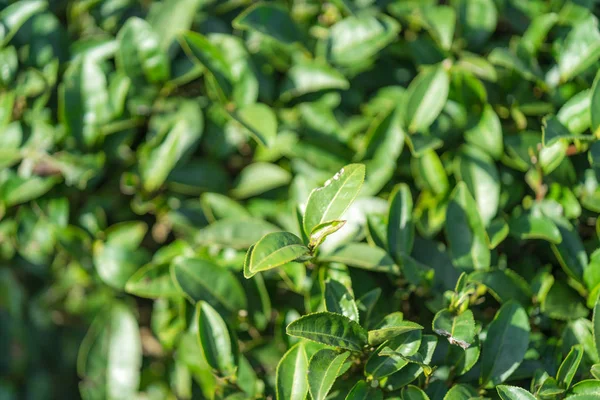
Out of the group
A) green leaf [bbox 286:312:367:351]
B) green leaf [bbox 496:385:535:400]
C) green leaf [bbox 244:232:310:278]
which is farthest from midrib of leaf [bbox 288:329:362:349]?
green leaf [bbox 496:385:535:400]

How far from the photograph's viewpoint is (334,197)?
0.99m

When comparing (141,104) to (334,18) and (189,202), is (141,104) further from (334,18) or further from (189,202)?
(334,18)

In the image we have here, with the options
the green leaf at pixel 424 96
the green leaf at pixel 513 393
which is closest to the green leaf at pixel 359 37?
the green leaf at pixel 424 96

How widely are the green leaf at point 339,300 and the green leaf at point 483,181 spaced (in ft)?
1.30

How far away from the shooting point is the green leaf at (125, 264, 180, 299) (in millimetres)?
1294

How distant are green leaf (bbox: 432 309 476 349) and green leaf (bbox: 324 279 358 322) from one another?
141 mm

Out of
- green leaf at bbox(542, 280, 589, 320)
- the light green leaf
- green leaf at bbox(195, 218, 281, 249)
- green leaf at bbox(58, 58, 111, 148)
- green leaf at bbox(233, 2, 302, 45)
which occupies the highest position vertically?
green leaf at bbox(233, 2, 302, 45)

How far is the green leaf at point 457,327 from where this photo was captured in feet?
3.15

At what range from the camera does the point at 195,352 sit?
1291mm

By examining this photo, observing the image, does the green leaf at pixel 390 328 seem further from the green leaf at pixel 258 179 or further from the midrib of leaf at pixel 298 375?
the green leaf at pixel 258 179

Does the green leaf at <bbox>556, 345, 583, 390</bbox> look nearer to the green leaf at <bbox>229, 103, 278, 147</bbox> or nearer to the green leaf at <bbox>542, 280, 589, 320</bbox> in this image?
the green leaf at <bbox>542, 280, 589, 320</bbox>

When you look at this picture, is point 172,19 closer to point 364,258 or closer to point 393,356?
point 364,258

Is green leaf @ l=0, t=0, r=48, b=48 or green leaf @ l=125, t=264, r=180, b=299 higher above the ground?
green leaf @ l=0, t=0, r=48, b=48

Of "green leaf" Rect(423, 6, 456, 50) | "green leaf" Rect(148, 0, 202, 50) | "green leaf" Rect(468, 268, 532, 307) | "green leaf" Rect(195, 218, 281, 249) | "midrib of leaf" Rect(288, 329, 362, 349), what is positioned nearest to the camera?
"midrib of leaf" Rect(288, 329, 362, 349)
